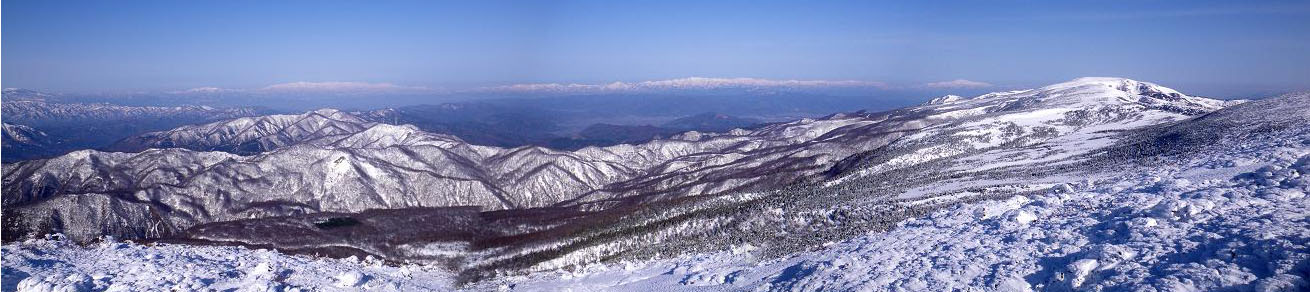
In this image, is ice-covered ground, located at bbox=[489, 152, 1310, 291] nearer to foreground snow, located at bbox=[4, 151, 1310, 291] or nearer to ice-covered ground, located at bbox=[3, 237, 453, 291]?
foreground snow, located at bbox=[4, 151, 1310, 291]

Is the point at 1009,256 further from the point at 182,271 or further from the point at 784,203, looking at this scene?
the point at 182,271

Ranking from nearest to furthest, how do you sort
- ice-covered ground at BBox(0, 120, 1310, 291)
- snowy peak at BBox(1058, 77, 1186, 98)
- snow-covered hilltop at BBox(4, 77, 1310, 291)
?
ice-covered ground at BBox(0, 120, 1310, 291)
snow-covered hilltop at BBox(4, 77, 1310, 291)
snowy peak at BBox(1058, 77, 1186, 98)

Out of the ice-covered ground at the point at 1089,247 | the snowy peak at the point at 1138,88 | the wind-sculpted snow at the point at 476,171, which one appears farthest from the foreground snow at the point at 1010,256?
the snowy peak at the point at 1138,88

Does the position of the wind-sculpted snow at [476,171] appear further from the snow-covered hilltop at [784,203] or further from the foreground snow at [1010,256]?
the foreground snow at [1010,256]

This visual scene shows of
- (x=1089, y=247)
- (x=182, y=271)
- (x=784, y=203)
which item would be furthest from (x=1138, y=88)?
(x=182, y=271)

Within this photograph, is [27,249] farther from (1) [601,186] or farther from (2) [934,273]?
(1) [601,186]

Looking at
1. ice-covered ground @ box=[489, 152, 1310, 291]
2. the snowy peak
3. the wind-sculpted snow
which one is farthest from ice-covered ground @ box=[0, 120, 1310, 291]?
the snowy peak
